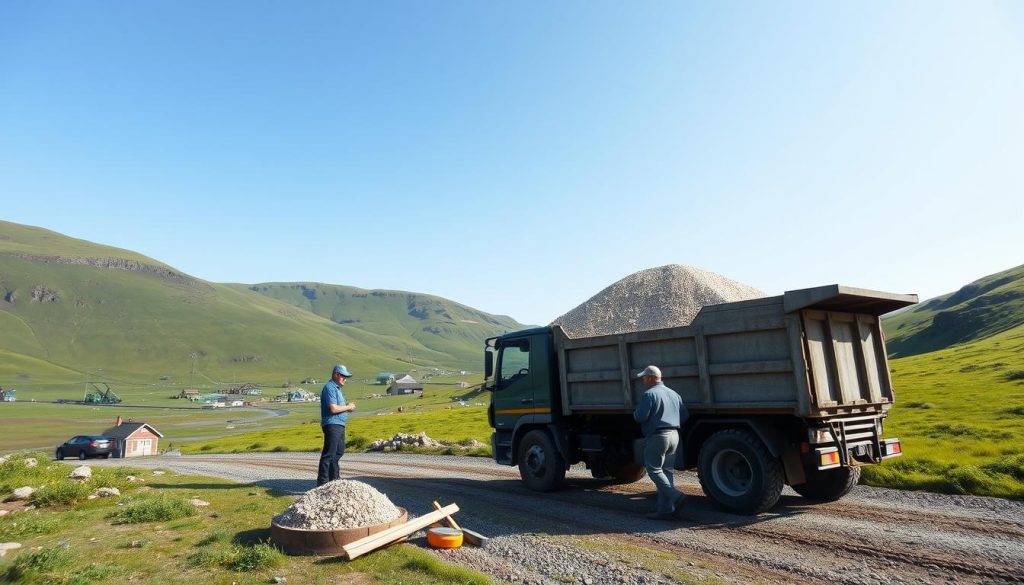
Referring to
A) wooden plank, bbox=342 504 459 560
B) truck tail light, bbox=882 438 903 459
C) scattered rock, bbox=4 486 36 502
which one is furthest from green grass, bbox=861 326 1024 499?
scattered rock, bbox=4 486 36 502

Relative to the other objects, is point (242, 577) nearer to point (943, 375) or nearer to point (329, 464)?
point (329, 464)

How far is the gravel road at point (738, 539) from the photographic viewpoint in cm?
630

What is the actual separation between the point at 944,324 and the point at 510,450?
6131 inches

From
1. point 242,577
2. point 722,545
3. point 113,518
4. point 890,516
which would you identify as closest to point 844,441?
point 890,516

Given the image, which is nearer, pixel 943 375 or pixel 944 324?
pixel 943 375

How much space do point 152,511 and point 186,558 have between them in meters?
3.03

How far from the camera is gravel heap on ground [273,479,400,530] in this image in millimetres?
7488

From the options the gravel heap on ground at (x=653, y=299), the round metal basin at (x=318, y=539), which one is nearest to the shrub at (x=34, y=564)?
the round metal basin at (x=318, y=539)

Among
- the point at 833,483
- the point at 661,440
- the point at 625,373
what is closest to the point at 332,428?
the point at 625,373

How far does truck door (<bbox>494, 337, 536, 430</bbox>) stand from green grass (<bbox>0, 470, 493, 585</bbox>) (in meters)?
5.21

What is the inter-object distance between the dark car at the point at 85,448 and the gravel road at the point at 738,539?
133 feet

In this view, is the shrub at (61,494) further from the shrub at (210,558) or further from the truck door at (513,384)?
the truck door at (513,384)

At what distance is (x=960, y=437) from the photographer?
16.9m

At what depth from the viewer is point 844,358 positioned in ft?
30.5
